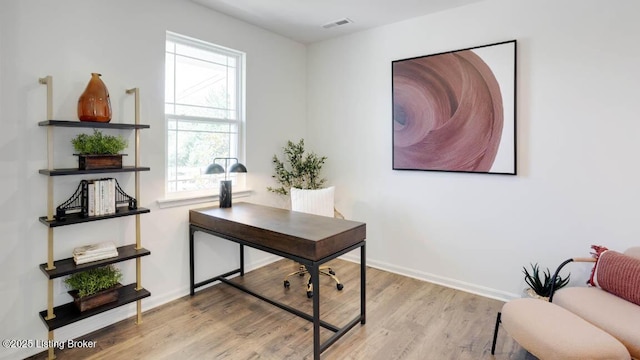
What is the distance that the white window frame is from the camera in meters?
3.03

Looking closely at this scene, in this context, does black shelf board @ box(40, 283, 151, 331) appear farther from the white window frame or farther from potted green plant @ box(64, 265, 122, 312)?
the white window frame

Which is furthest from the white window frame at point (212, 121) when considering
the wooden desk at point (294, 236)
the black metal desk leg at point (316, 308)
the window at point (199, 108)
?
the black metal desk leg at point (316, 308)

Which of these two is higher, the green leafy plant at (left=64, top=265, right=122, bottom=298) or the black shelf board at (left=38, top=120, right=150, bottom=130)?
the black shelf board at (left=38, top=120, right=150, bottom=130)

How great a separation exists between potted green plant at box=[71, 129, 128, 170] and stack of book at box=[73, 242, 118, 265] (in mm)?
587

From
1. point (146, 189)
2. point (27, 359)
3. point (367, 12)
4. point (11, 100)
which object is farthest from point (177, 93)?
point (27, 359)

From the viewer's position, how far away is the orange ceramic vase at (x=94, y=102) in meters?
2.29

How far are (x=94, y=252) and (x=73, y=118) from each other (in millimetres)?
979

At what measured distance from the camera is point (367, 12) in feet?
10.9

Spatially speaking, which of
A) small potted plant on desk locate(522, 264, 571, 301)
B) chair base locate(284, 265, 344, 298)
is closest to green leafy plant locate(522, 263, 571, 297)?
small potted plant on desk locate(522, 264, 571, 301)

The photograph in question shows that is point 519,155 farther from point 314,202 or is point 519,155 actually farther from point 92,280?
point 92,280

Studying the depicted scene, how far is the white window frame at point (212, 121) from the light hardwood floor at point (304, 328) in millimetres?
926

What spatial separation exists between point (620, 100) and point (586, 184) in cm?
66

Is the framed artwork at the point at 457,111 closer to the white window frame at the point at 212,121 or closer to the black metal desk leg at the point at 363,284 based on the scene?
the black metal desk leg at the point at 363,284

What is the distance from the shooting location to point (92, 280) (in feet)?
7.81
